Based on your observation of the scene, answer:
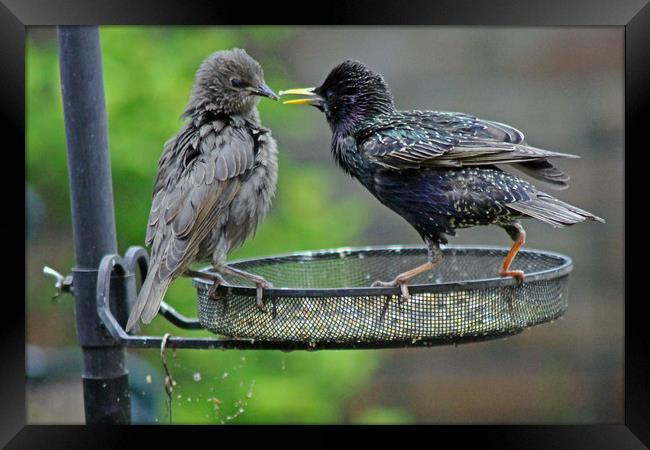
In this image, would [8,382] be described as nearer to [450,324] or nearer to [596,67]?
[450,324]

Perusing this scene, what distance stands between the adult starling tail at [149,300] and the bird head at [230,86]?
3.38ft

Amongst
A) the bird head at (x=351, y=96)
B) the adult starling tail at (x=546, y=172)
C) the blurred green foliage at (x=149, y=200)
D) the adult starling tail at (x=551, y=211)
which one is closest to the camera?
the adult starling tail at (x=551, y=211)

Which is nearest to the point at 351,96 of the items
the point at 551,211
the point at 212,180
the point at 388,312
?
the point at 212,180

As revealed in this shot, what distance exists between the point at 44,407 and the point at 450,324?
3199 millimetres

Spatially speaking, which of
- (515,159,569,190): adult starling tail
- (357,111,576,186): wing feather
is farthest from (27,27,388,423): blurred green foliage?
(515,159,569,190): adult starling tail

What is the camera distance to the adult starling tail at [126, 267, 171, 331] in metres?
3.75

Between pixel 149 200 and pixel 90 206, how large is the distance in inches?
48.7

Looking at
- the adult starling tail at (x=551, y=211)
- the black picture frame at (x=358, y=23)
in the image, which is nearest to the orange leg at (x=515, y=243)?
the adult starling tail at (x=551, y=211)

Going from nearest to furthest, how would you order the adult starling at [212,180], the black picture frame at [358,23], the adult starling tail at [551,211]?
the black picture frame at [358,23]
the adult starling tail at [551,211]
the adult starling at [212,180]

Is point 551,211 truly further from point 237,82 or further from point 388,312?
point 237,82

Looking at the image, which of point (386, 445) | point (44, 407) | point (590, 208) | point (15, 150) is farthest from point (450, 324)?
point (590, 208)

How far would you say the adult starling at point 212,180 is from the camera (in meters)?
3.99

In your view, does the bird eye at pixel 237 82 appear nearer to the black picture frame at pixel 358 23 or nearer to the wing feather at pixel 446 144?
the wing feather at pixel 446 144

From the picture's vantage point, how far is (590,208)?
7117 mm
